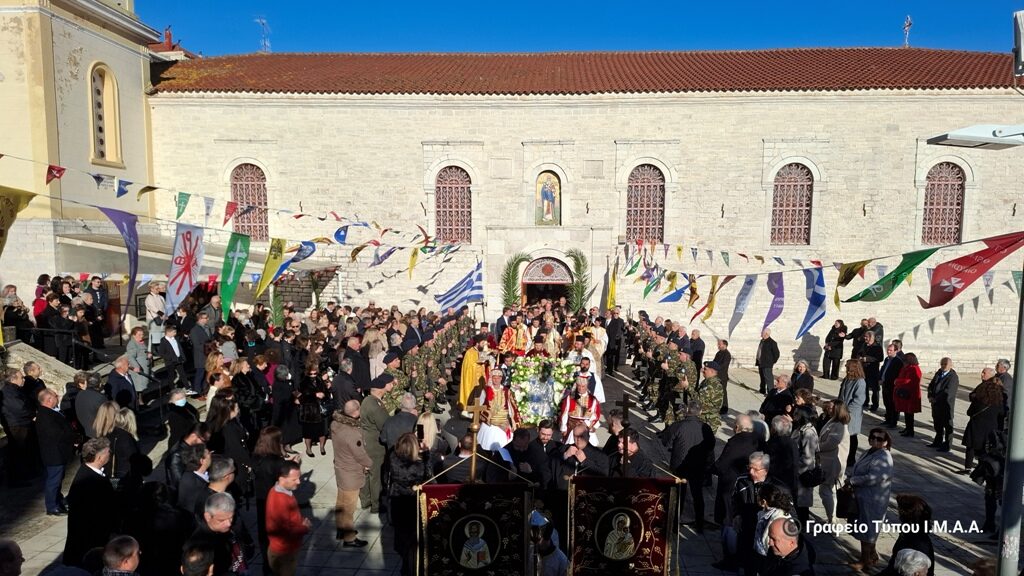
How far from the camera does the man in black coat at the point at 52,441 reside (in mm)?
6812

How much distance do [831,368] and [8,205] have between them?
18.0m

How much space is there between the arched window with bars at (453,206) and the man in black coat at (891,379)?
39.1ft

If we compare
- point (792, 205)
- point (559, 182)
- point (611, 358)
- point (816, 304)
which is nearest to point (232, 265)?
point (611, 358)

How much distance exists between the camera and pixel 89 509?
4957mm

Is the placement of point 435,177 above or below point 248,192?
above

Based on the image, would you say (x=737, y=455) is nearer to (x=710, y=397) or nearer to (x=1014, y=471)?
(x=710, y=397)

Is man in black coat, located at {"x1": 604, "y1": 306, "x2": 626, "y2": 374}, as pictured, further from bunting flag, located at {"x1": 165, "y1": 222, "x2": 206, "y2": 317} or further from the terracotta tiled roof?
bunting flag, located at {"x1": 165, "y1": 222, "x2": 206, "y2": 317}

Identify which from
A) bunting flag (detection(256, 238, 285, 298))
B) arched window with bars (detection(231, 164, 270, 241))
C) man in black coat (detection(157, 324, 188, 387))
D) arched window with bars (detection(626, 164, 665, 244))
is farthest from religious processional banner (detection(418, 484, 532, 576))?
arched window with bars (detection(231, 164, 270, 241))

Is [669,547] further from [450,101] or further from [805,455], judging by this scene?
[450,101]

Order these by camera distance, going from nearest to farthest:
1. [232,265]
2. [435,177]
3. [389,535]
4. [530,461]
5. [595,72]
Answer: [530,461] → [389,535] → [232,265] → [435,177] → [595,72]

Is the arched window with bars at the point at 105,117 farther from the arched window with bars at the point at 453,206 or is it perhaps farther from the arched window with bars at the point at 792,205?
the arched window with bars at the point at 792,205

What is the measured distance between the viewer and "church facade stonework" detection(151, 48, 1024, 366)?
1780 cm

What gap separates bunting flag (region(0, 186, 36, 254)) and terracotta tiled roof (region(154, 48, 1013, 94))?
11.0 meters

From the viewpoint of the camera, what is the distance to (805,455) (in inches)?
266
